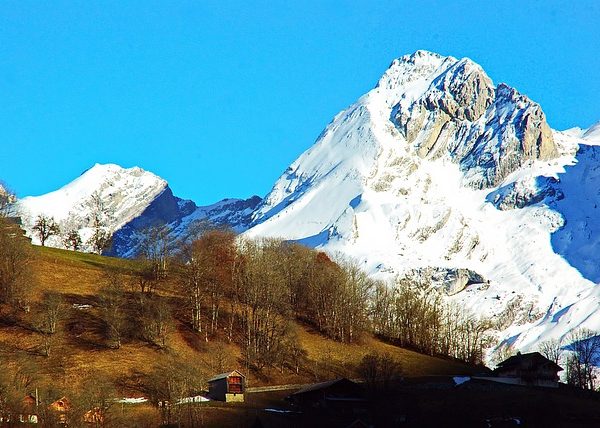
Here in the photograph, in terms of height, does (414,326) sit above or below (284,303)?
below

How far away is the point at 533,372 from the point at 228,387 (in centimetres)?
5104

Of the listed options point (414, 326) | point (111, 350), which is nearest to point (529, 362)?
point (414, 326)

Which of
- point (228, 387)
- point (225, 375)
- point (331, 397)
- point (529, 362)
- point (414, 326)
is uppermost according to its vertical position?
point (414, 326)

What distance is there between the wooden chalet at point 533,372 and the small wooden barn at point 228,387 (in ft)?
146

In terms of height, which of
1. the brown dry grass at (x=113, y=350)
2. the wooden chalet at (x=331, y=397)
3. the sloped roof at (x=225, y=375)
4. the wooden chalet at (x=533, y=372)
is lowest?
the wooden chalet at (x=331, y=397)

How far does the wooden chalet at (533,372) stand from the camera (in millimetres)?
127062

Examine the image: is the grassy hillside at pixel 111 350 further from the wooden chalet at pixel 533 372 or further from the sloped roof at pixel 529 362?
the wooden chalet at pixel 533 372

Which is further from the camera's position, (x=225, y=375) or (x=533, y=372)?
(x=533, y=372)

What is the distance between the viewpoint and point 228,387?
326ft

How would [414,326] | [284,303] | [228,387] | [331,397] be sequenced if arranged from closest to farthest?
[228,387]
[331,397]
[284,303]
[414,326]

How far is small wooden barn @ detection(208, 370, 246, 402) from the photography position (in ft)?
326

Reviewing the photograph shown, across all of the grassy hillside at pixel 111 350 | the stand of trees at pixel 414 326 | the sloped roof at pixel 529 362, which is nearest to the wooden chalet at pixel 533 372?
the sloped roof at pixel 529 362

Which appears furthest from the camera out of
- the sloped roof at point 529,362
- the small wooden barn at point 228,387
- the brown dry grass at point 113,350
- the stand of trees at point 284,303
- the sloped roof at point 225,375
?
the sloped roof at point 529,362

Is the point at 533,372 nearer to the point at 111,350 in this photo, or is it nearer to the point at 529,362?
the point at 529,362
